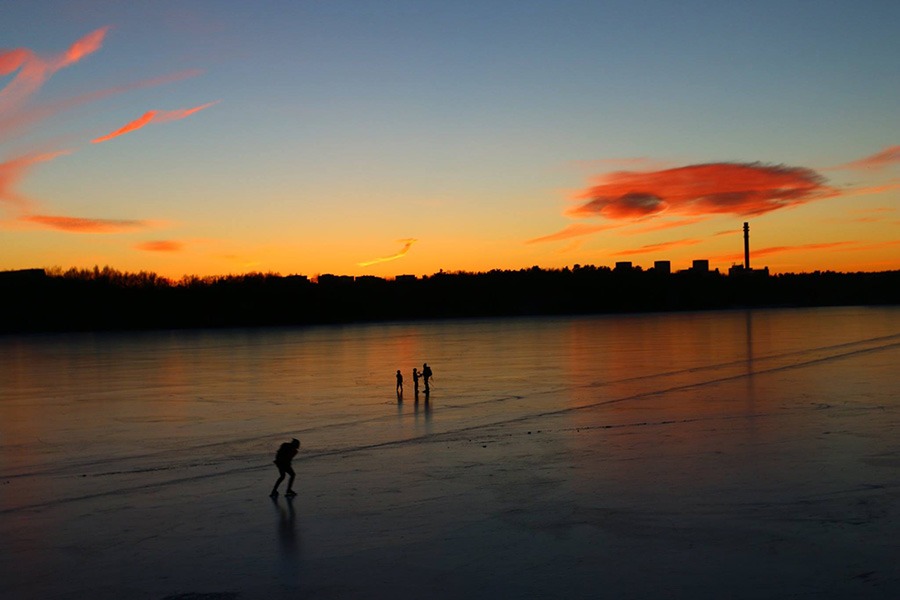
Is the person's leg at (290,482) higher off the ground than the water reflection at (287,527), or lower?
higher

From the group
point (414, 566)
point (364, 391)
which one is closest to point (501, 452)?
point (414, 566)

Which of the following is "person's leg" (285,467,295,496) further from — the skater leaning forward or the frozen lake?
the frozen lake

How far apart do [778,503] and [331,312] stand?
532 feet

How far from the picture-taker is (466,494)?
13.0 meters

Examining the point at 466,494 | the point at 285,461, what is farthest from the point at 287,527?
the point at 466,494

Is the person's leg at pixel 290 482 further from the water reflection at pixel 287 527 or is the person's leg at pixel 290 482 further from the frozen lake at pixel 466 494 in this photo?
the frozen lake at pixel 466 494

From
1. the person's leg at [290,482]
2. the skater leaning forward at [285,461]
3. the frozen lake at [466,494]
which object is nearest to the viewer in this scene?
the frozen lake at [466,494]

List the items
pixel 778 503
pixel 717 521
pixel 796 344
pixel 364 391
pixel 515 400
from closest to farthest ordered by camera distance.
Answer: pixel 717 521, pixel 778 503, pixel 515 400, pixel 364 391, pixel 796 344

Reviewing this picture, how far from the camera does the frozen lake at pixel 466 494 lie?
30.3 ft

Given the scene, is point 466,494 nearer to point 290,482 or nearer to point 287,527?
point 290,482

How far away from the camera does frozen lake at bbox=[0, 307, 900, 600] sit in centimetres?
924

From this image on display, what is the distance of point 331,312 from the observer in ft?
563

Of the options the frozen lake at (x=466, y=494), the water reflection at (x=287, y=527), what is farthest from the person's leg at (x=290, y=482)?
the frozen lake at (x=466, y=494)

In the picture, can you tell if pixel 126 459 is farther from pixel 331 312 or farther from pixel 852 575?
pixel 331 312
